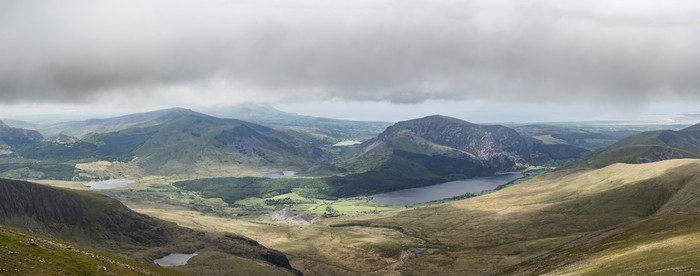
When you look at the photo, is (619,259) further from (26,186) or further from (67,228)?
(26,186)

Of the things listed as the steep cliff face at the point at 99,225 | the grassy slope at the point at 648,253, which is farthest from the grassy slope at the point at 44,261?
the steep cliff face at the point at 99,225

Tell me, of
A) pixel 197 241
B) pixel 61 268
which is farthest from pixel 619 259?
pixel 197 241

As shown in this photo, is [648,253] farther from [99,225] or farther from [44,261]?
[99,225]

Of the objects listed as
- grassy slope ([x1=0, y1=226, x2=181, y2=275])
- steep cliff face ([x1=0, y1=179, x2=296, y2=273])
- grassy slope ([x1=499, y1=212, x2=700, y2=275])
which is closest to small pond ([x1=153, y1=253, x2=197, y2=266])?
steep cliff face ([x1=0, y1=179, x2=296, y2=273])

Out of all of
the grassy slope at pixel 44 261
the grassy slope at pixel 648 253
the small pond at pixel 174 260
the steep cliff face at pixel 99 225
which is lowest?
the small pond at pixel 174 260

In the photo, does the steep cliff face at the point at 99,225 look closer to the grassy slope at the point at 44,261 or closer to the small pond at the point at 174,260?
the small pond at the point at 174,260

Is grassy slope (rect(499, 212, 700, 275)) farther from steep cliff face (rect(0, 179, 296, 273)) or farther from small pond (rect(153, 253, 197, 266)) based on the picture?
small pond (rect(153, 253, 197, 266))

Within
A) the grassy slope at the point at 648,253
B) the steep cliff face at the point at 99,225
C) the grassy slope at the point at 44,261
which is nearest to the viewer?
the grassy slope at the point at 44,261
